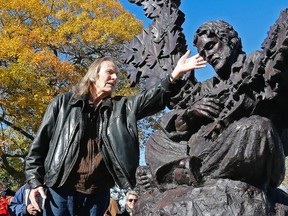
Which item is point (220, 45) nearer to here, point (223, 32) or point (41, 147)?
point (223, 32)

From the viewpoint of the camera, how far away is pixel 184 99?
3311 mm

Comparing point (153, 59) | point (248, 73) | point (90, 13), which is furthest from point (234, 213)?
point (90, 13)

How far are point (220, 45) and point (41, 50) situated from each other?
13.0 metres

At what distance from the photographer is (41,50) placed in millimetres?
15359

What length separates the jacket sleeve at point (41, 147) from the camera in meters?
3.25

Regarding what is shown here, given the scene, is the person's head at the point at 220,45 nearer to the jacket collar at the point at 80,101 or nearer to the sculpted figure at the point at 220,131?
the sculpted figure at the point at 220,131

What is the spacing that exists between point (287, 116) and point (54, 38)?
44.4 ft

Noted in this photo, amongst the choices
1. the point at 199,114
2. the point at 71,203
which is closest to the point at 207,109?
the point at 199,114

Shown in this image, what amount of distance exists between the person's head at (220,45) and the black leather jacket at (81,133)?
0.39 m

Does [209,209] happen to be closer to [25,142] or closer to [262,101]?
[262,101]

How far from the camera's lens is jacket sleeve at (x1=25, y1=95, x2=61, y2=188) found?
3.25 metres

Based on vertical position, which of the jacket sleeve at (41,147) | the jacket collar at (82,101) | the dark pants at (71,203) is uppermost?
the jacket collar at (82,101)

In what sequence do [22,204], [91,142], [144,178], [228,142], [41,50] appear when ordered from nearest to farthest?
1. [228,142]
2. [144,178]
3. [91,142]
4. [22,204]
5. [41,50]

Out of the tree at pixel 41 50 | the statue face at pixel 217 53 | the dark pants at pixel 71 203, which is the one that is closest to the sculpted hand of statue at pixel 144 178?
the dark pants at pixel 71 203
